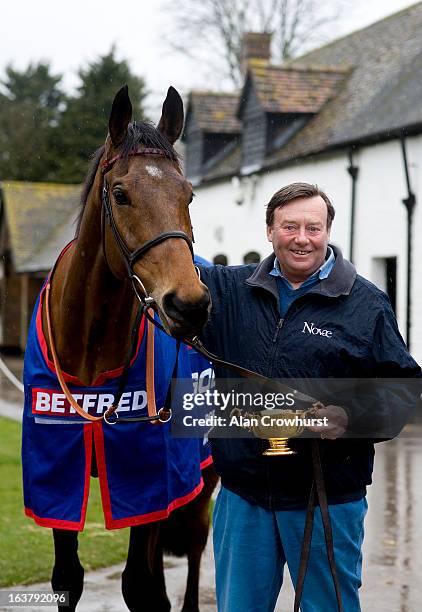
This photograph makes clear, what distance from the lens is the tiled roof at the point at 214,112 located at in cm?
1822

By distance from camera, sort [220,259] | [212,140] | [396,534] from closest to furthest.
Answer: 1. [396,534]
2. [220,259]
3. [212,140]

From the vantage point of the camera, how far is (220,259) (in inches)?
291

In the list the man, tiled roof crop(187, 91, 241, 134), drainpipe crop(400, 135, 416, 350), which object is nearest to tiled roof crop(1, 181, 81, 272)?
tiled roof crop(187, 91, 241, 134)

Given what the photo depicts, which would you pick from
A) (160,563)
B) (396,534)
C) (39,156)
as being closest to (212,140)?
(39,156)

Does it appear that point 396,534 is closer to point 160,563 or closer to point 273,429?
point 160,563

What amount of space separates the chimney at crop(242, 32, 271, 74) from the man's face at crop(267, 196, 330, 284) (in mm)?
19123

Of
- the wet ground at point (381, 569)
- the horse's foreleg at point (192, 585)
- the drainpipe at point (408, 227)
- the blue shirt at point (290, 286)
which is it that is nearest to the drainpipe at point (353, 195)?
the drainpipe at point (408, 227)

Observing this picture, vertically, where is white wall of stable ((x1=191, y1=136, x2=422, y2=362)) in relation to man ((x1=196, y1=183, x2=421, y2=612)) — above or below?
above

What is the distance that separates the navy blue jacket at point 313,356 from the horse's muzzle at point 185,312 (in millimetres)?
288

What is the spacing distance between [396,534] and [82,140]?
20152mm

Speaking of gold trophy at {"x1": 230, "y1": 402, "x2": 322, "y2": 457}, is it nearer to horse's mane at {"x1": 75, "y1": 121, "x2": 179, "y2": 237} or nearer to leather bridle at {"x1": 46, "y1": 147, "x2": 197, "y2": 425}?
leather bridle at {"x1": 46, "y1": 147, "x2": 197, "y2": 425}

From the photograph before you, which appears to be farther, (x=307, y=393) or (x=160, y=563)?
(x=160, y=563)

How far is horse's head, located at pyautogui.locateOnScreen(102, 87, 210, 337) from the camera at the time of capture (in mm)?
2658

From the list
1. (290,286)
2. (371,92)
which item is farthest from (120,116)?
(371,92)
